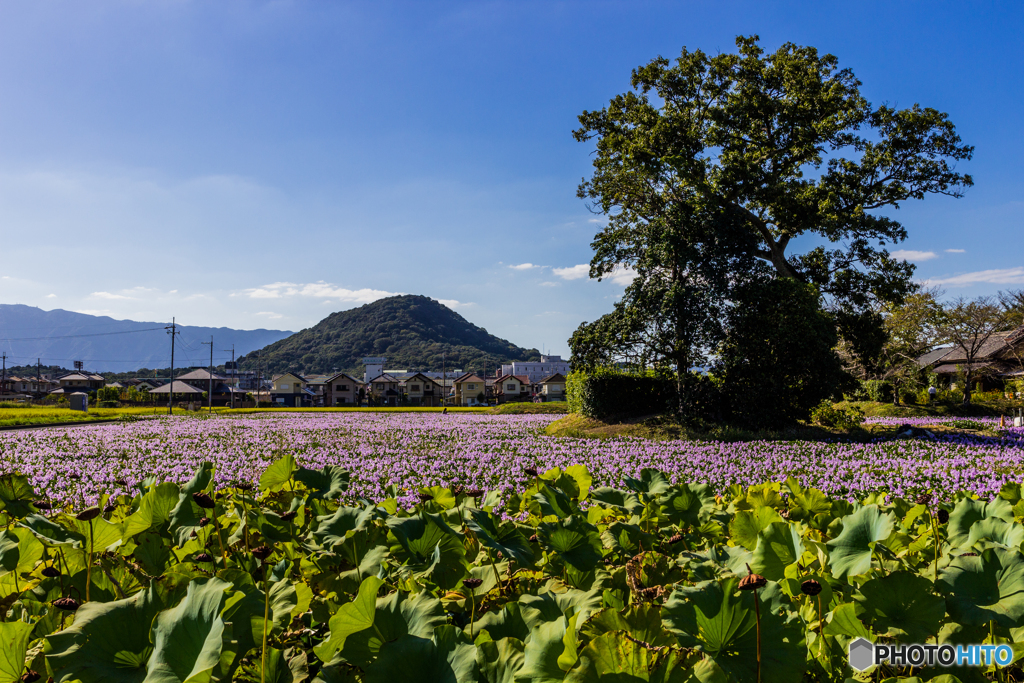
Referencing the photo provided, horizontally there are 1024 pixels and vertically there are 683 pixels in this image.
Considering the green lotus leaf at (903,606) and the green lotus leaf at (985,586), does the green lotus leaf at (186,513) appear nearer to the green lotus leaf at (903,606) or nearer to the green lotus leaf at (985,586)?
the green lotus leaf at (903,606)

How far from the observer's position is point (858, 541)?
4.16 ft

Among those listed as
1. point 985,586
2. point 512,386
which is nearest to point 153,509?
point 985,586

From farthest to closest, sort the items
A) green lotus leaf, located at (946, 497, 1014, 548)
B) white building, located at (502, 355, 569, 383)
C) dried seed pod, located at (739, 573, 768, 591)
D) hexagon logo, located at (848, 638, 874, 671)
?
white building, located at (502, 355, 569, 383) → green lotus leaf, located at (946, 497, 1014, 548) → hexagon logo, located at (848, 638, 874, 671) → dried seed pod, located at (739, 573, 768, 591)

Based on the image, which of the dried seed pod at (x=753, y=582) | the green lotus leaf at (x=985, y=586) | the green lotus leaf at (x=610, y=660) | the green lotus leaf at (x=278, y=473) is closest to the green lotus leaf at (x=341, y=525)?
the green lotus leaf at (x=278, y=473)

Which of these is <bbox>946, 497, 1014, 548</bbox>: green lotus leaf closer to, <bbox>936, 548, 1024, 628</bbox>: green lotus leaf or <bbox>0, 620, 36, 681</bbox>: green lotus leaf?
<bbox>936, 548, 1024, 628</bbox>: green lotus leaf

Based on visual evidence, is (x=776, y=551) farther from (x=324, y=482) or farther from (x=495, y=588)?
(x=324, y=482)

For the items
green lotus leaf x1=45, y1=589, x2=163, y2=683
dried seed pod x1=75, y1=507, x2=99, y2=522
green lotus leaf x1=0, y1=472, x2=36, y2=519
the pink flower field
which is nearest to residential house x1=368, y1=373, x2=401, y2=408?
the pink flower field

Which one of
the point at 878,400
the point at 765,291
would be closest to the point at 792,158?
the point at 765,291

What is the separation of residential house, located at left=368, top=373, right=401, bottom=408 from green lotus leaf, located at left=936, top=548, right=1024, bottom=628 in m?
79.3

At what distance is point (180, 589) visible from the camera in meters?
1.00

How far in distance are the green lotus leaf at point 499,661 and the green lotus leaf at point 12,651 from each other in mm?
781

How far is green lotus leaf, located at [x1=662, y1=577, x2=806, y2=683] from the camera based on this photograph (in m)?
0.81

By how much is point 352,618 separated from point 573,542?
2.22 feet

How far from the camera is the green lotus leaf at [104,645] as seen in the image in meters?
0.83
